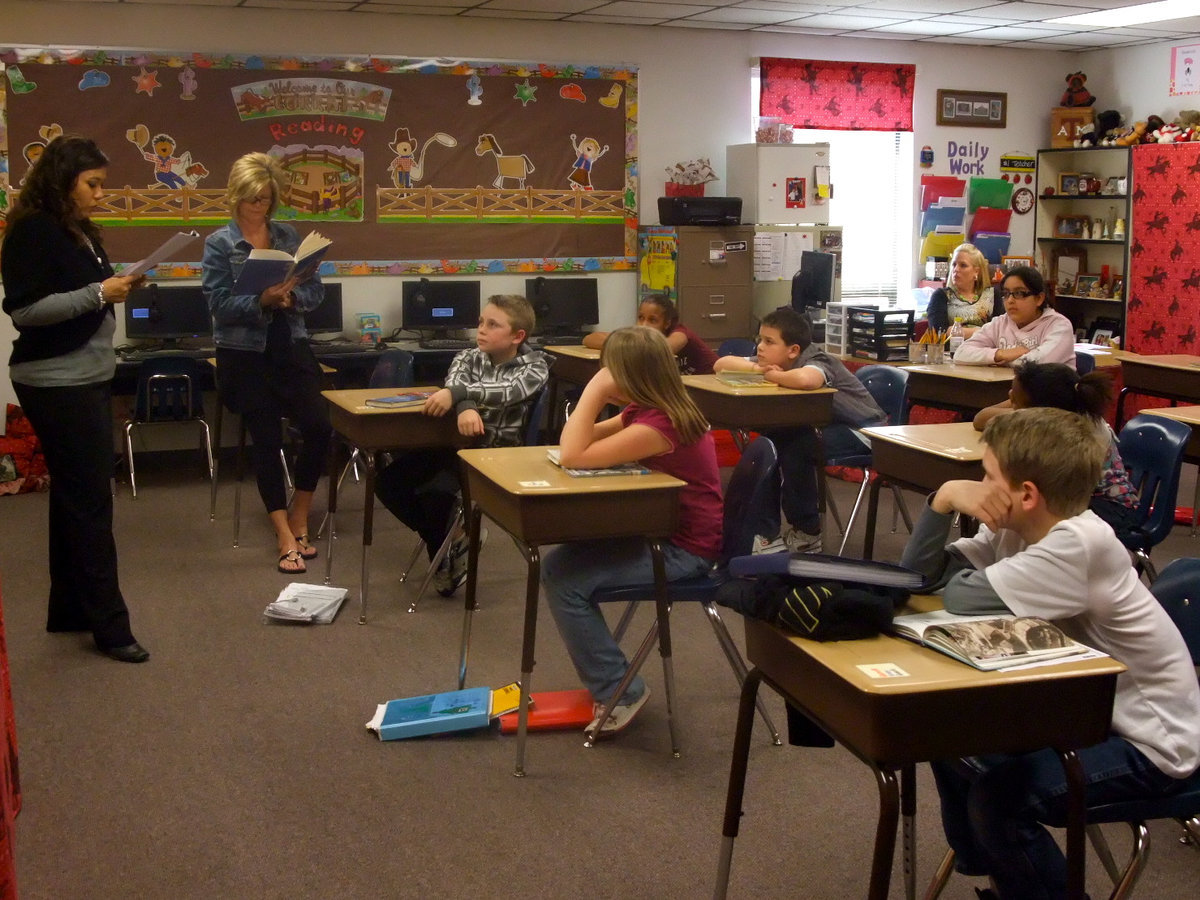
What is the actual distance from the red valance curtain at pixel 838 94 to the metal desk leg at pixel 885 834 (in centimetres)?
747

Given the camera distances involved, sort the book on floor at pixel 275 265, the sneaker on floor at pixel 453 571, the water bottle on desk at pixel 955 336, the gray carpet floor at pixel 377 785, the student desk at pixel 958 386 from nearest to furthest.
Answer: the gray carpet floor at pixel 377 785 < the book on floor at pixel 275 265 < the sneaker on floor at pixel 453 571 < the student desk at pixel 958 386 < the water bottle on desk at pixel 955 336

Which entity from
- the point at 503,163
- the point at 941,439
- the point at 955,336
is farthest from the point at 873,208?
the point at 941,439

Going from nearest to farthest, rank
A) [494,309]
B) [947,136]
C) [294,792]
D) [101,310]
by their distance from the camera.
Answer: [294,792] → [101,310] → [494,309] → [947,136]

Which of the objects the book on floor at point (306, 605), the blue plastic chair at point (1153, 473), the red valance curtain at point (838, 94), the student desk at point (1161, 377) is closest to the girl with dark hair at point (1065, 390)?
the blue plastic chair at point (1153, 473)

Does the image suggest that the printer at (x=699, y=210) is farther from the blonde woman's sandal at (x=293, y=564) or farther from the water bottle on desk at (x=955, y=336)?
the blonde woman's sandal at (x=293, y=564)

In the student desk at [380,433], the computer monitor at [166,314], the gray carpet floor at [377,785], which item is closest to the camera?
the gray carpet floor at [377,785]

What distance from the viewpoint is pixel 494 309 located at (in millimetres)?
4227

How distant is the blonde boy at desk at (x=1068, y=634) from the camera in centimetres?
185

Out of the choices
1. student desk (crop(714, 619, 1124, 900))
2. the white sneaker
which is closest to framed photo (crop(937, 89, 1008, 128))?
the white sneaker

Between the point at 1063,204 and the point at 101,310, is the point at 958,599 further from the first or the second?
the point at 1063,204

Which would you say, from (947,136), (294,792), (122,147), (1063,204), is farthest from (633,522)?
(1063,204)

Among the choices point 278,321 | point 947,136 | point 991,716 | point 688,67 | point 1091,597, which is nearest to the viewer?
point 991,716

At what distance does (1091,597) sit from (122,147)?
6.50m

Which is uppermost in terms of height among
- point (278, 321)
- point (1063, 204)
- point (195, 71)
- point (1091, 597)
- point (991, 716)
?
point (195, 71)
